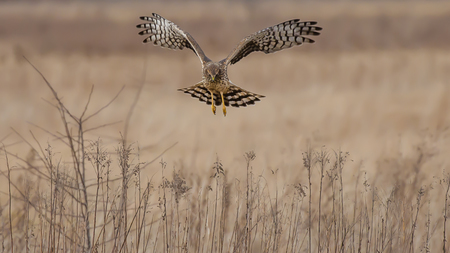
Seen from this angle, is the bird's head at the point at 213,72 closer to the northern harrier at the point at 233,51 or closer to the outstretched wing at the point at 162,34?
the northern harrier at the point at 233,51

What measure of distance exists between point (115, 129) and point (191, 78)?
2111 millimetres

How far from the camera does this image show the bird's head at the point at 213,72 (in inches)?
173

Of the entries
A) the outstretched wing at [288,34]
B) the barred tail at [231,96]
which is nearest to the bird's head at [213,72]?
the outstretched wing at [288,34]

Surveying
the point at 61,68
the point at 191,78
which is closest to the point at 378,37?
the point at 191,78

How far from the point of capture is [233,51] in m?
4.52

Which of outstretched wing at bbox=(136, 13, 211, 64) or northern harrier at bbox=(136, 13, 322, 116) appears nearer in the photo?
northern harrier at bbox=(136, 13, 322, 116)

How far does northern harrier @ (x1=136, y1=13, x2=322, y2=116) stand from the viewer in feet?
14.7

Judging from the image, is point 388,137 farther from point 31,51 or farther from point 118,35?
point 31,51

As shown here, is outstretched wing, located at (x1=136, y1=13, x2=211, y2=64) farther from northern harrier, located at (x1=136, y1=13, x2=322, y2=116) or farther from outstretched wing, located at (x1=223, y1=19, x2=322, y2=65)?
outstretched wing, located at (x1=223, y1=19, x2=322, y2=65)

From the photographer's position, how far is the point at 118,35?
38.7 feet

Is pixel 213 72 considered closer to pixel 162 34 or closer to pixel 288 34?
pixel 288 34

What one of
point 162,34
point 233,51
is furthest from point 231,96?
point 162,34

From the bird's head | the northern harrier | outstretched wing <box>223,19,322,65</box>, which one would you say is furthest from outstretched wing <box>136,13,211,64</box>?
the bird's head

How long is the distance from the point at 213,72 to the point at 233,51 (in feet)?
0.85
